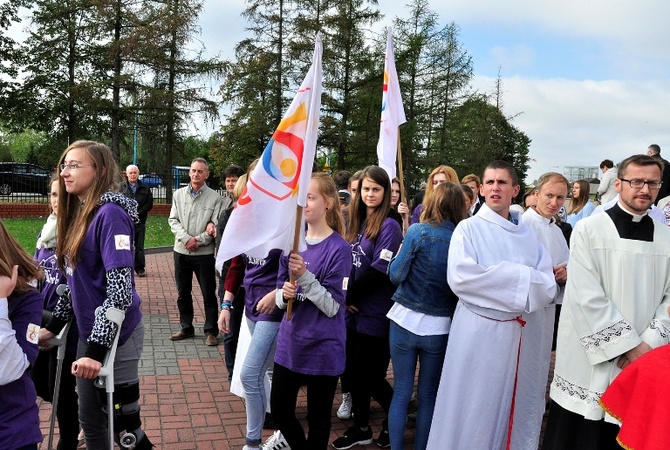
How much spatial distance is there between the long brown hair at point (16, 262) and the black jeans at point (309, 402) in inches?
59.8

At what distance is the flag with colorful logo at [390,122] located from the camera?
625 centimetres

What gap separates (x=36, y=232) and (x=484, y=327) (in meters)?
15.7

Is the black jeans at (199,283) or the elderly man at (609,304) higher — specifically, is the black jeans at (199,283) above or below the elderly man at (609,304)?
below

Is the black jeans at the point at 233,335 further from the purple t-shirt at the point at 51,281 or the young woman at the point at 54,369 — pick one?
the purple t-shirt at the point at 51,281

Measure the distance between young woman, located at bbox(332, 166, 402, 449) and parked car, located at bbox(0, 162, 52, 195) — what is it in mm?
20169

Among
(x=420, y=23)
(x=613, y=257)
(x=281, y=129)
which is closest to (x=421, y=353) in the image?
(x=613, y=257)

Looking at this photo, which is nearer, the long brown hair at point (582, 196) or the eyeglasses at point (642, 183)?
the eyeglasses at point (642, 183)

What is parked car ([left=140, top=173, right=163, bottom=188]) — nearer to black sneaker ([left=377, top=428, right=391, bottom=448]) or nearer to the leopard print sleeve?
black sneaker ([left=377, top=428, right=391, bottom=448])

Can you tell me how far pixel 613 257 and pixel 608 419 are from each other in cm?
87

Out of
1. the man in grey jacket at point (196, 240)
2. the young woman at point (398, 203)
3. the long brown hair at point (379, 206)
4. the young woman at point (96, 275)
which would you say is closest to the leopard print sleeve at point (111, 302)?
the young woman at point (96, 275)

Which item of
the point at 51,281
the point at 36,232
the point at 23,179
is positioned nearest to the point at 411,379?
the point at 51,281

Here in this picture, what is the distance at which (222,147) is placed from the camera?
27750 mm

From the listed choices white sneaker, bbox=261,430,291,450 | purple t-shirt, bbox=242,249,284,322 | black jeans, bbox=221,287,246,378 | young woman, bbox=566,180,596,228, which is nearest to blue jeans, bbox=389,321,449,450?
white sneaker, bbox=261,430,291,450

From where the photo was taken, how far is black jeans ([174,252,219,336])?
6844 millimetres
